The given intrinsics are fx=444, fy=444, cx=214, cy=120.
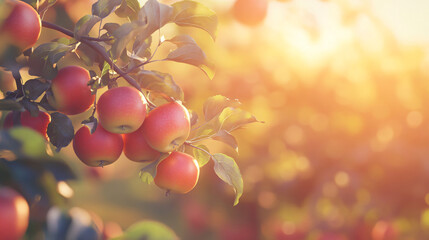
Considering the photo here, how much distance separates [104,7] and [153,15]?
16 centimetres

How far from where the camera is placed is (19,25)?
2.67 feet

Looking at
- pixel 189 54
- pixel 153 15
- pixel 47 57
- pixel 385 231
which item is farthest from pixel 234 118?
pixel 385 231

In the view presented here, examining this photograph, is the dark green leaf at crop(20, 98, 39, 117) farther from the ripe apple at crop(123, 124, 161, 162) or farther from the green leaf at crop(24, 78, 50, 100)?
the ripe apple at crop(123, 124, 161, 162)

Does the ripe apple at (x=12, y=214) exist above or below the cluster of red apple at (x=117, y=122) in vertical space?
above

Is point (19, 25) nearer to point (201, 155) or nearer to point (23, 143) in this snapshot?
point (23, 143)

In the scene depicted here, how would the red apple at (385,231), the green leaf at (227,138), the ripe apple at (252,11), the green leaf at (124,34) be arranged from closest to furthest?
the green leaf at (124,34) < the green leaf at (227,138) < the ripe apple at (252,11) < the red apple at (385,231)

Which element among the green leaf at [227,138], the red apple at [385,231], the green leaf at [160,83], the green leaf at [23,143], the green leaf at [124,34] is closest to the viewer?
the green leaf at [23,143]

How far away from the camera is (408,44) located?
343 centimetres

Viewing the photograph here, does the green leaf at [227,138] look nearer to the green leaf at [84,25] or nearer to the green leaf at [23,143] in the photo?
the green leaf at [84,25]

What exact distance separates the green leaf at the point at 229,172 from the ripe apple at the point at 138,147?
5.8 inches

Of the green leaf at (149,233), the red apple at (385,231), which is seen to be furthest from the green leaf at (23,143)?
the red apple at (385,231)

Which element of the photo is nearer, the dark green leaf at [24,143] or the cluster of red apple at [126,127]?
the dark green leaf at [24,143]

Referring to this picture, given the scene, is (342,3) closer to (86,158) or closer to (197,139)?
(197,139)

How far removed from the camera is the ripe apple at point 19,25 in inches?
31.8
